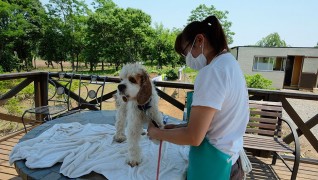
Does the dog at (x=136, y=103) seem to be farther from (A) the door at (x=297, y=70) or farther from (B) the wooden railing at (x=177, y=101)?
(A) the door at (x=297, y=70)

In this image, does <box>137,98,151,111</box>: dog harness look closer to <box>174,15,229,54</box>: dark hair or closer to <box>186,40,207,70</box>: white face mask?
<box>186,40,207,70</box>: white face mask

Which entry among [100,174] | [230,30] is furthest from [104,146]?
[230,30]

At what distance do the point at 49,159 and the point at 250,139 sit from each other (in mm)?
2282

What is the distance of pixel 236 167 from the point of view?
53.2 inches

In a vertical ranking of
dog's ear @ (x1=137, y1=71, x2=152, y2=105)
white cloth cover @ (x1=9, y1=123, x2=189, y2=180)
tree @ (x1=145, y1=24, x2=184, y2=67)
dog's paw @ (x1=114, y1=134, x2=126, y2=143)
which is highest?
tree @ (x1=145, y1=24, x2=184, y2=67)

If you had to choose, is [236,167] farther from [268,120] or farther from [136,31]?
[136,31]

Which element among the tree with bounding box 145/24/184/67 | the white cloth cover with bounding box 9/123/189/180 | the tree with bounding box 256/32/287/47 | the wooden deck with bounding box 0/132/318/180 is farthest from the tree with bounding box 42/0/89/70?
the tree with bounding box 256/32/287/47

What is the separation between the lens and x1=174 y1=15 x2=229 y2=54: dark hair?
1.16 meters

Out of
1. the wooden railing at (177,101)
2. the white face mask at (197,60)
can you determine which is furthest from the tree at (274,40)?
the white face mask at (197,60)

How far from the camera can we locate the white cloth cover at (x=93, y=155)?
1.50 m

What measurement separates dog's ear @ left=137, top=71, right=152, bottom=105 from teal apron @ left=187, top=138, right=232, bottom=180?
511mm

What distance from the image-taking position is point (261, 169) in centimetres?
253

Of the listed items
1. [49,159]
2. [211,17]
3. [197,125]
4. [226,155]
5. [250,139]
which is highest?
[211,17]

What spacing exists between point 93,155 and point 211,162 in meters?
0.95
